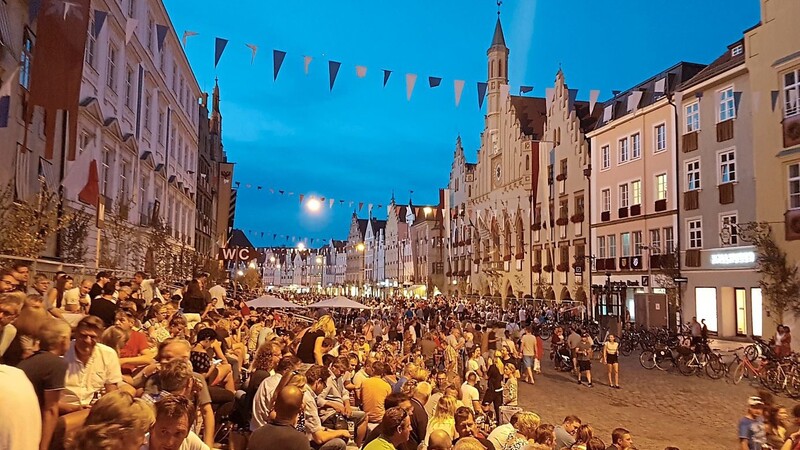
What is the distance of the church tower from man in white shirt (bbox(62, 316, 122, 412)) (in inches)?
2204

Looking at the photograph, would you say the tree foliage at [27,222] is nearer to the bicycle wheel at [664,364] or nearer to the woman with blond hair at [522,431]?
the woman with blond hair at [522,431]

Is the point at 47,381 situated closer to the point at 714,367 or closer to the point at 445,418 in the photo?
the point at 445,418

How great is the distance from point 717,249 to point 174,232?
90.7ft

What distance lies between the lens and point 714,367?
19922mm

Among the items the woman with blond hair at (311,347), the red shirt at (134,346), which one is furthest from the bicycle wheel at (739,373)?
the red shirt at (134,346)

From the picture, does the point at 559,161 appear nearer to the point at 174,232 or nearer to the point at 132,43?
the point at 174,232

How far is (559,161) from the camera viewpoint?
4531 centimetres

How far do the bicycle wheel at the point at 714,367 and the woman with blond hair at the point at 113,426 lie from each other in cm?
2034

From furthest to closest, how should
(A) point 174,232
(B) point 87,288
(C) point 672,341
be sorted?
(A) point 174,232, (C) point 672,341, (B) point 87,288

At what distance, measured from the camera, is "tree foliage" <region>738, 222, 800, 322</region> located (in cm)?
2362

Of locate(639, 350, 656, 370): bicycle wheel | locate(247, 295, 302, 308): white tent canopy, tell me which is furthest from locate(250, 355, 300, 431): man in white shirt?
locate(639, 350, 656, 370): bicycle wheel

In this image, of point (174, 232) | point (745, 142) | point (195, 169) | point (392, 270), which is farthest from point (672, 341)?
point (392, 270)

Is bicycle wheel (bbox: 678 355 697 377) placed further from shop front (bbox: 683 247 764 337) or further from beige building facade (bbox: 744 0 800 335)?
shop front (bbox: 683 247 764 337)

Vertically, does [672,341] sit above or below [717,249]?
below
